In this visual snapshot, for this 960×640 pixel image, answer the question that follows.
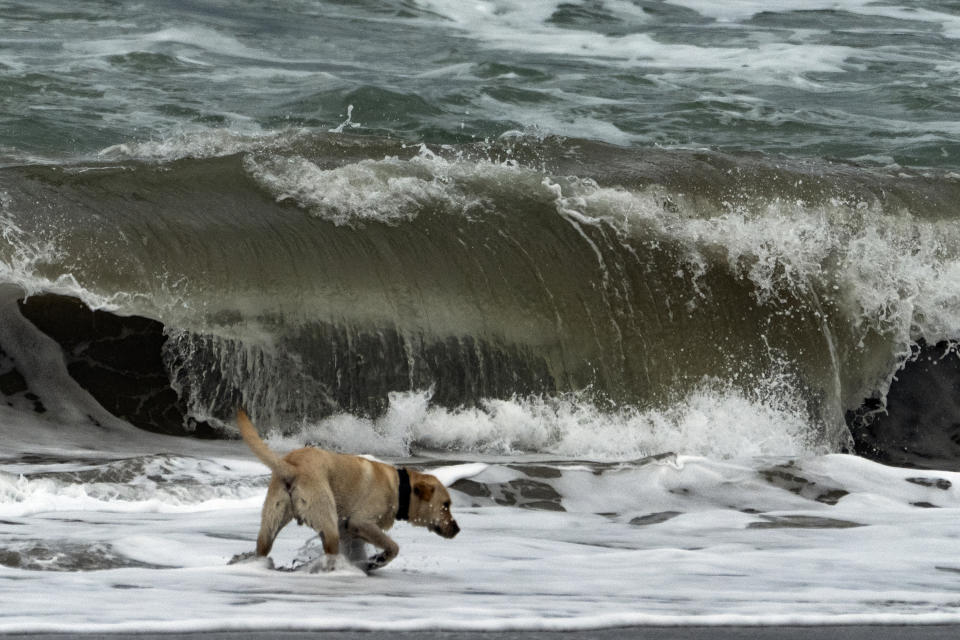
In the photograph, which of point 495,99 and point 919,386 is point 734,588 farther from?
point 495,99

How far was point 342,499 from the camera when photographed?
16.6ft

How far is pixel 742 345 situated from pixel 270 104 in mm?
8150

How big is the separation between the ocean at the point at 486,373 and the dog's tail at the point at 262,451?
38cm

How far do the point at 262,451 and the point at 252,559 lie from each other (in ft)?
1.85

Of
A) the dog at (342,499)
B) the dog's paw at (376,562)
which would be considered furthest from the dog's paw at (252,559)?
the dog's paw at (376,562)

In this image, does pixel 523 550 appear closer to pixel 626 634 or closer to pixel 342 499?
pixel 342 499

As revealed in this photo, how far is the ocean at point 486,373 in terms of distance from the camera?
201 inches

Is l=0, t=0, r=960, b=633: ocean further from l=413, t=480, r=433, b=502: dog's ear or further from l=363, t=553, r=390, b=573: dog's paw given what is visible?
l=413, t=480, r=433, b=502: dog's ear

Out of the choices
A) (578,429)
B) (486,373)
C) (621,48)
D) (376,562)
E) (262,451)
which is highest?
(621,48)

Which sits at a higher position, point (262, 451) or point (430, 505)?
point (262, 451)

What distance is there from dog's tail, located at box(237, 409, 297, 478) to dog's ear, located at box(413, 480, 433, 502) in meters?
0.55

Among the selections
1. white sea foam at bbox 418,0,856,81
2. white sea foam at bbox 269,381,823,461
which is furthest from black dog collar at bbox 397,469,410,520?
white sea foam at bbox 418,0,856,81

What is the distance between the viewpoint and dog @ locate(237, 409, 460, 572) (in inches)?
193

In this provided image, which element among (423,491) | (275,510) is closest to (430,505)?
(423,491)
